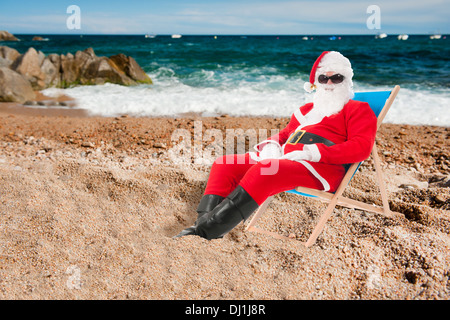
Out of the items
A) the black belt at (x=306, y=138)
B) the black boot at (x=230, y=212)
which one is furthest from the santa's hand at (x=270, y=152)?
the black boot at (x=230, y=212)

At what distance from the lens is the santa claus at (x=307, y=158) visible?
224 centimetres

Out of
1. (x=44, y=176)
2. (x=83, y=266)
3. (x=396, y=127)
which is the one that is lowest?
(x=83, y=266)

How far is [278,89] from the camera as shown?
10477 millimetres

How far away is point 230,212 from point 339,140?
989mm

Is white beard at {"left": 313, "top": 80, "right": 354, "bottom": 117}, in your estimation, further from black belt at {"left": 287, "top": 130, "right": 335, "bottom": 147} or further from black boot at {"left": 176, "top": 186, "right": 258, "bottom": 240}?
black boot at {"left": 176, "top": 186, "right": 258, "bottom": 240}

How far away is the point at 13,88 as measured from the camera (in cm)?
830

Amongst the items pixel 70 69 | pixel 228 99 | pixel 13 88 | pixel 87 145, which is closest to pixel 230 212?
pixel 87 145

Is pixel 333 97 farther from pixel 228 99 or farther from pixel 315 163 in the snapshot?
pixel 228 99

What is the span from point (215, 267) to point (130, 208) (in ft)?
3.58

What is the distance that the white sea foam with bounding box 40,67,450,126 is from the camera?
7.13 meters

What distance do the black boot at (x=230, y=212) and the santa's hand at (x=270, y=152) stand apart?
0.48 metres

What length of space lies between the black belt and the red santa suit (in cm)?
2

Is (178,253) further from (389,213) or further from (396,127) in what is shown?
(396,127)
